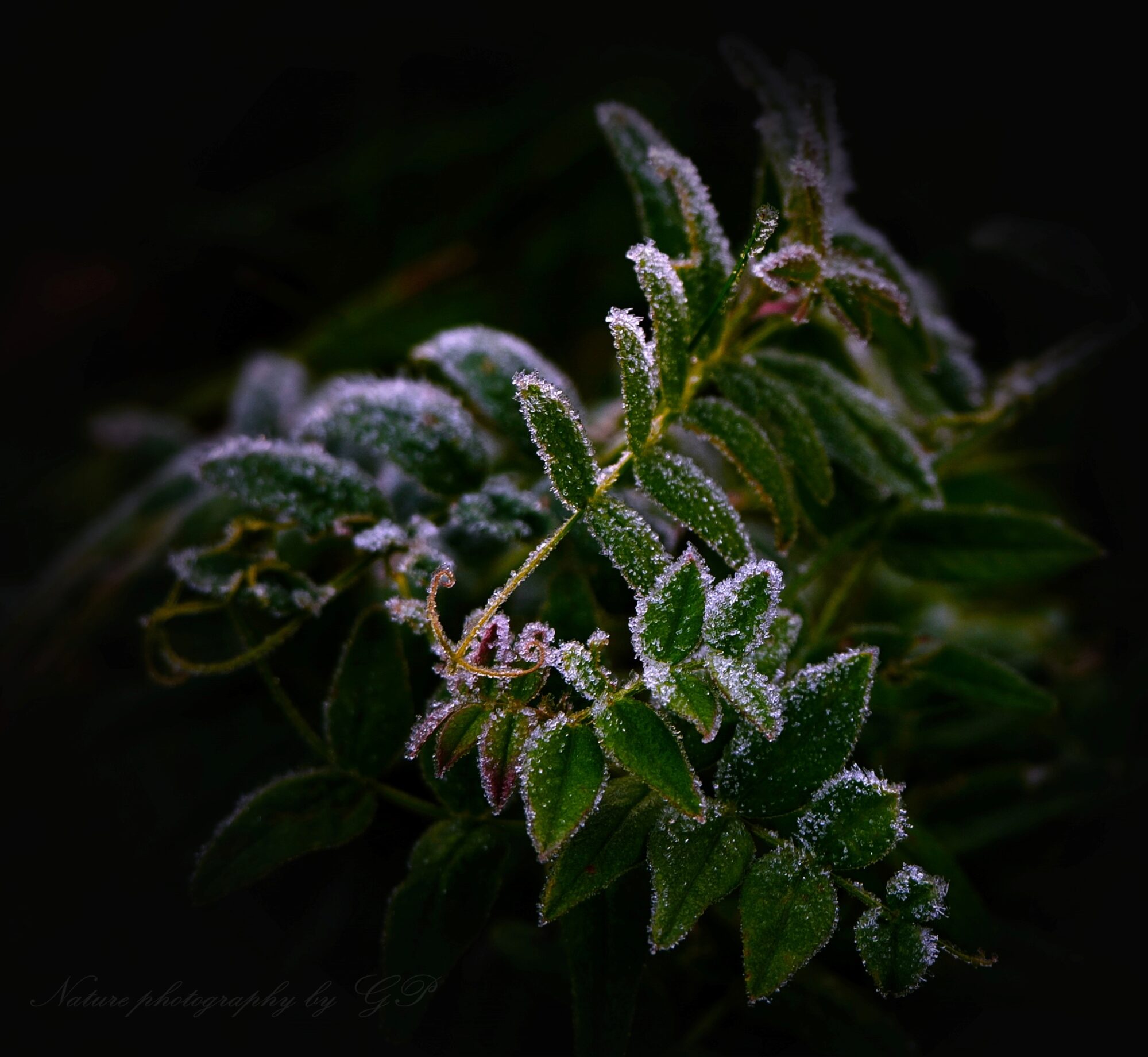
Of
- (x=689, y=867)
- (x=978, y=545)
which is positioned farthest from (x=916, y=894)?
(x=978, y=545)

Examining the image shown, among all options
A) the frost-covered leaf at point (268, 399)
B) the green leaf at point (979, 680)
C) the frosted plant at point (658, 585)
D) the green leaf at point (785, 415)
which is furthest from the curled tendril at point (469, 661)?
the frost-covered leaf at point (268, 399)

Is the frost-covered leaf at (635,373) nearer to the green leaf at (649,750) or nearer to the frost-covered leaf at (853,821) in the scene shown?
the green leaf at (649,750)

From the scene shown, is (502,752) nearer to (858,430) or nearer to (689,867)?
(689,867)

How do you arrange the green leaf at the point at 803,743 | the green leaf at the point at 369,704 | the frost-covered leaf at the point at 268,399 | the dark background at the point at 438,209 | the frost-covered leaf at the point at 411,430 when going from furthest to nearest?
1. the dark background at the point at 438,209
2. the frost-covered leaf at the point at 268,399
3. the frost-covered leaf at the point at 411,430
4. the green leaf at the point at 369,704
5. the green leaf at the point at 803,743

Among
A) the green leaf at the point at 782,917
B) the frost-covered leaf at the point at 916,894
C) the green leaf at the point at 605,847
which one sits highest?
the green leaf at the point at 605,847

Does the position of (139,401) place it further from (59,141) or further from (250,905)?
(250,905)

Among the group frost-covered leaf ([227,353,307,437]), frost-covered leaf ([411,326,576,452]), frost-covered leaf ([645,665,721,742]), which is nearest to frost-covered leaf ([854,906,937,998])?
frost-covered leaf ([645,665,721,742])
